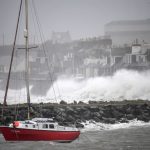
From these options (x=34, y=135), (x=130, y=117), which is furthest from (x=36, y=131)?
(x=130, y=117)

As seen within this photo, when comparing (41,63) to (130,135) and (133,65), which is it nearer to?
(133,65)

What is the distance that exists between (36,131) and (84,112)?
33.2 ft

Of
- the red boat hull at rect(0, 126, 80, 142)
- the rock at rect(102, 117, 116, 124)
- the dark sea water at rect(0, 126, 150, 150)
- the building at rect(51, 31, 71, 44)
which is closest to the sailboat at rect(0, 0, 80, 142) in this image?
the red boat hull at rect(0, 126, 80, 142)

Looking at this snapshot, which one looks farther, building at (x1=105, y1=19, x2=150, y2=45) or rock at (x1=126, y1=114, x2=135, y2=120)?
building at (x1=105, y1=19, x2=150, y2=45)

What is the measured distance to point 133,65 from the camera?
6781 centimetres

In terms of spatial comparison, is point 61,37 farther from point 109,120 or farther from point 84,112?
point 109,120

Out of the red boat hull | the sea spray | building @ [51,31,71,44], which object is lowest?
the sea spray

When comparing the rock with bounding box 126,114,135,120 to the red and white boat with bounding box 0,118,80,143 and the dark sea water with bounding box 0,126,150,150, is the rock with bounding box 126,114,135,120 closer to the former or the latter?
the dark sea water with bounding box 0,126,150,150

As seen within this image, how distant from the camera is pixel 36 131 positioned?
1083 inches

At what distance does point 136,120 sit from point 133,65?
3133 centimetres

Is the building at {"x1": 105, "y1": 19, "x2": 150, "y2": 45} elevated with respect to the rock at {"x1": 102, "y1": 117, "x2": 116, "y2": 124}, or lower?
elevated

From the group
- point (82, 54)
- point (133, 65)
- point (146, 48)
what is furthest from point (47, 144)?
point (82, 54)

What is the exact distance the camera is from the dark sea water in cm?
2680

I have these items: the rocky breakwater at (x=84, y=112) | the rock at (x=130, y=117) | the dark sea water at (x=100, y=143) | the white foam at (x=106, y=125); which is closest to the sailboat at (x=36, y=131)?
the dark sea water at (x=100, y=143)
